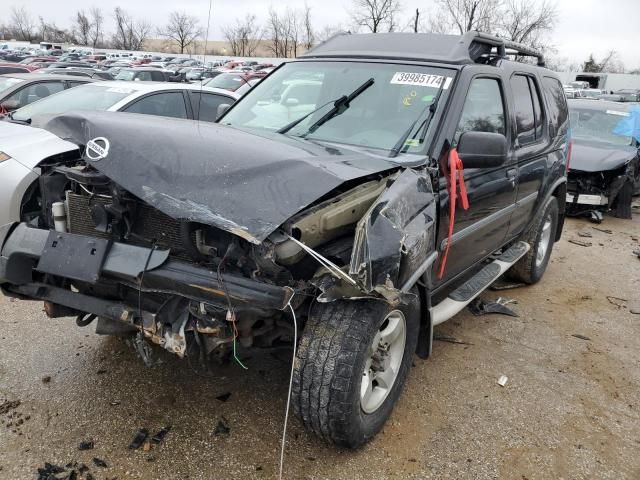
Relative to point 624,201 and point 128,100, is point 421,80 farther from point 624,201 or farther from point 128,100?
point 624,201

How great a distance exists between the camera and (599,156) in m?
8.52

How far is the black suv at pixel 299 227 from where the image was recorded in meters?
2.28

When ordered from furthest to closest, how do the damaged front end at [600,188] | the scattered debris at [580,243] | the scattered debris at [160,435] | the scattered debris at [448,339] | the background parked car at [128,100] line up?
the damaged front end at [600,188]
the scattered debris at [580,243]
the background parked car at [128,100]
the scattered debris at [448,339]
the scattered debris at [160,435]

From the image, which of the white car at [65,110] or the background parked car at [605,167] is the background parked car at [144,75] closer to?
the white car at [65,110]

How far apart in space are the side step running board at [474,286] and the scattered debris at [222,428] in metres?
1.31

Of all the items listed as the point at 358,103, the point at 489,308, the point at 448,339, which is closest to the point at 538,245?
the point at 489,308

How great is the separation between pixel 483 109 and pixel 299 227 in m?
2.00

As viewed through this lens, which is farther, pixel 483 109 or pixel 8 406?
pixel 483 109

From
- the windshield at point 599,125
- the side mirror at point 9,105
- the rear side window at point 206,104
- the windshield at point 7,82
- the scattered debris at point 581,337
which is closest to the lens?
the scattered debris at point 581,337

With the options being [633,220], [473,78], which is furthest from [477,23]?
[473,78]

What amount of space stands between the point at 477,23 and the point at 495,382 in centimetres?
3785

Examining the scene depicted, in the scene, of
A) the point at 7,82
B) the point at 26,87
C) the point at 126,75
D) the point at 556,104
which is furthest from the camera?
the point at 126,75

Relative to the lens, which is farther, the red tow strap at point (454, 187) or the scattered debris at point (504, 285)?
the scattered debris at point (504, 285)

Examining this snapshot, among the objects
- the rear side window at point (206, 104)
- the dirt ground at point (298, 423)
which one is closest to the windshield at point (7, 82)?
the rear side window at point (206, 104)
